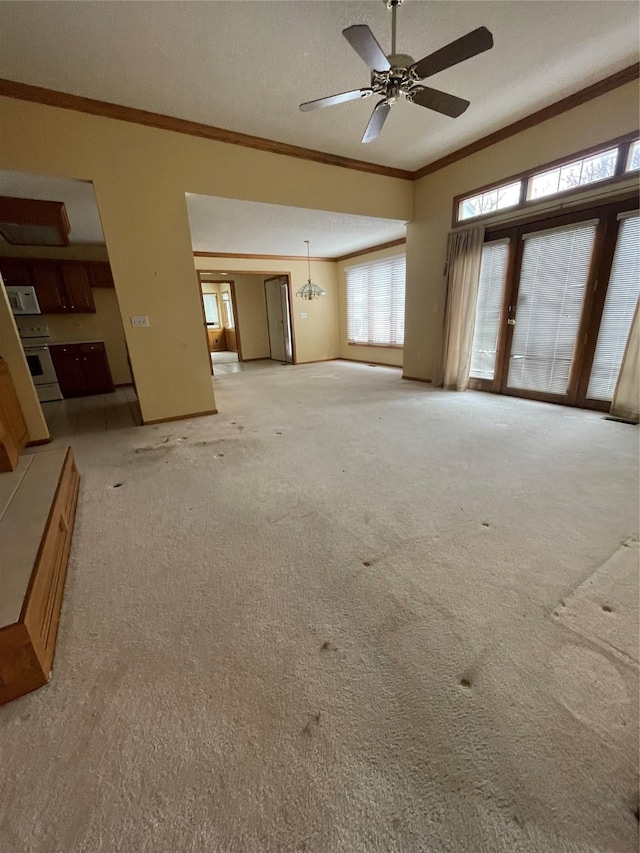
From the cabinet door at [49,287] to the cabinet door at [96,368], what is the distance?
0.73 metres

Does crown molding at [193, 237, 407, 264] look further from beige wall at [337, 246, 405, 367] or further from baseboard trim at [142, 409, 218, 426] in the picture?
baseboard trim at [142, 409, 218, 426]

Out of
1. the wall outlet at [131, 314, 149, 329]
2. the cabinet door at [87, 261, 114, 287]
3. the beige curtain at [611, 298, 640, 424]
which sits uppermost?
the cabinet door at [87, 261, 114, 287]

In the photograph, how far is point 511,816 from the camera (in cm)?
78

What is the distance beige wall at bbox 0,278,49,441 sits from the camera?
9.84 feet

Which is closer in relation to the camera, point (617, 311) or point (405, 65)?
point (405, 65)

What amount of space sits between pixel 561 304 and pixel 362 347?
4.53 metres

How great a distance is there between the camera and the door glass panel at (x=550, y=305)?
375 cm

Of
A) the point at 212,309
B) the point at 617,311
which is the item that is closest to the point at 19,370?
the point at 617,311

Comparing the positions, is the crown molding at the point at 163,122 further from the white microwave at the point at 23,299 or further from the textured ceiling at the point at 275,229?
the white microwave at the point at 23,299

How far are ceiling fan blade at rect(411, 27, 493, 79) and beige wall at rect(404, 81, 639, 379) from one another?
89.6 inches

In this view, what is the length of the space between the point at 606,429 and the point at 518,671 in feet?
10.2

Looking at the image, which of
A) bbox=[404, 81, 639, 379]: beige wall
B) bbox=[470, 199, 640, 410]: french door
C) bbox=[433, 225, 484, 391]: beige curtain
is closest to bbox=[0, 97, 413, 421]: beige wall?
bbox=[404, 81, 639, 379]: beige wall

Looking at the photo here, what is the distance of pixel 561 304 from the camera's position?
12.9 feet

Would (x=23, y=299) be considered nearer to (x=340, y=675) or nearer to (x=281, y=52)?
(x=281, y=52)
